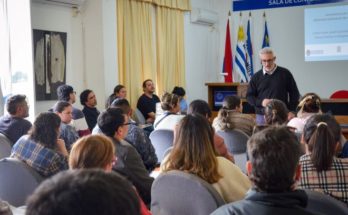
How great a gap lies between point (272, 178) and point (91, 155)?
2.80 ft

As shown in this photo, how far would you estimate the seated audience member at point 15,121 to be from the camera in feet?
13.0

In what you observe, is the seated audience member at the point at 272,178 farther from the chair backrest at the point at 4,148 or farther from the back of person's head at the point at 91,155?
the chair backrest at the point at 4,148

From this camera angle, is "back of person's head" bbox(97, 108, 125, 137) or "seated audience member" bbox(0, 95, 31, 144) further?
"seated audience member" bbox(0, 95, 31, 144)

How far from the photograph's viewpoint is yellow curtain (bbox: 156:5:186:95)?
7945mm

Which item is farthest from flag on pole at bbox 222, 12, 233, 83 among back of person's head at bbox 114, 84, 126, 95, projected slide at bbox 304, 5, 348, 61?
back of person's head at bbox 114, 84, 126, 95

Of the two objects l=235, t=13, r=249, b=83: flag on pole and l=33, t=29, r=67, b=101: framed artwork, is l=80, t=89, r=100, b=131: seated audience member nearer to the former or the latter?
l=33, t=29, r=67, b=101: framed artwork

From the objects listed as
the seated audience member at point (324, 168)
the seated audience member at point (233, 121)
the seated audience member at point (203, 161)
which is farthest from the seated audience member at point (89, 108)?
the seated audience member at point (324, 168)

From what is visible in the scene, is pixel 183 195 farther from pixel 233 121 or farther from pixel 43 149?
pixel 233 121

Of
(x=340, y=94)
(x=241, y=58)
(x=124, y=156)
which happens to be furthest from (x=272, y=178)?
(x=241, y=58)

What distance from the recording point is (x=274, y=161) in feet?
4.66

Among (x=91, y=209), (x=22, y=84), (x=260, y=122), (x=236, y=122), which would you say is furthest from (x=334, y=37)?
(x=91, y=209)

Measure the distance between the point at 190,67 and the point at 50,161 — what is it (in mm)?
6621

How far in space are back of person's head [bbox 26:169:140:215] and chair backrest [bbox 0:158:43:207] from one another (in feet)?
6.49

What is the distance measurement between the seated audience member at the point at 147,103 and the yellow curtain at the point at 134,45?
0.65 ft
